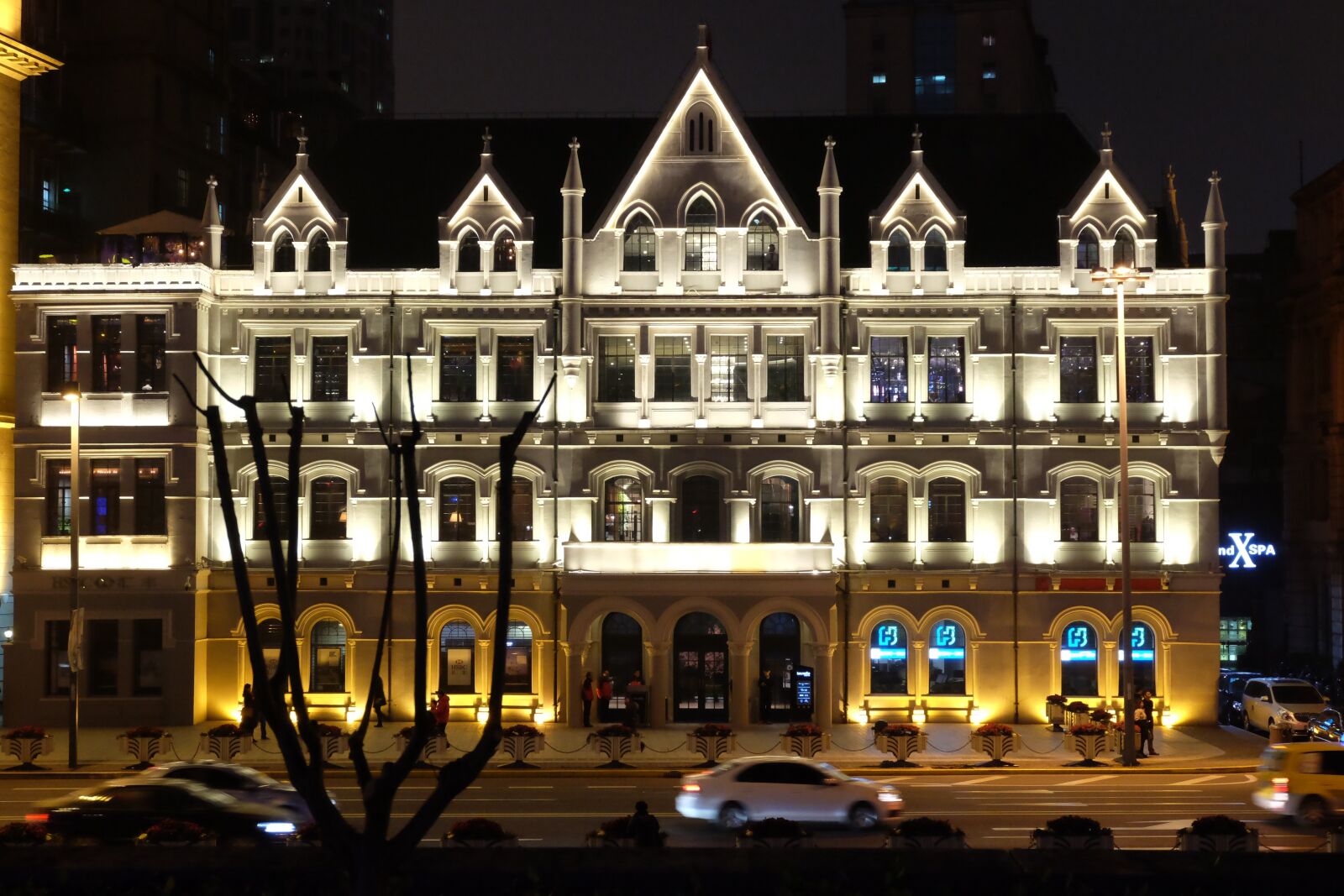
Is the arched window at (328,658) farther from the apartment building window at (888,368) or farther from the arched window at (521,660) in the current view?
the apartment building window at (888,368)

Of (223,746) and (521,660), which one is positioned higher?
(521,660)

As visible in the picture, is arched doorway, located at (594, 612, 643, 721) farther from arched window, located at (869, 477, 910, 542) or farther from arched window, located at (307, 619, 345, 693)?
arched window, located at (307, 619, 345, 693)

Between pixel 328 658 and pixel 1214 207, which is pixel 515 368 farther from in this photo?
pixel 1214 207

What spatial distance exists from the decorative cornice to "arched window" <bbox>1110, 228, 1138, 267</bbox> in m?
38.0

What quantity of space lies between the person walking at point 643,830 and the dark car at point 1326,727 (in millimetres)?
26013

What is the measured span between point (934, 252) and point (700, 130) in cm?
884

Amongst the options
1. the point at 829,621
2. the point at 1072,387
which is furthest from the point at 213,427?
the point at 1072,387

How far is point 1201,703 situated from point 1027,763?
1082 centimetres

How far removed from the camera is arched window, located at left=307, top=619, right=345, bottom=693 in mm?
50906

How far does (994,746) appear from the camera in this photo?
138ft

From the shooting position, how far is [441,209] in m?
55.5

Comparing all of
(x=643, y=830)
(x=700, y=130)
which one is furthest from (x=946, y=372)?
(x=643, y=830)

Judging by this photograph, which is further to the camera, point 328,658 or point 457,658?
point 328,658

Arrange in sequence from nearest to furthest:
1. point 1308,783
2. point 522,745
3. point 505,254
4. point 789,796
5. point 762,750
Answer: point 789,796 < point 1308,783 < point 522,745 < point 762,750 < point 505,254
